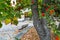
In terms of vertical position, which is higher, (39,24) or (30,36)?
(39,24)

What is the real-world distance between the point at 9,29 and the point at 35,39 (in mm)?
3535

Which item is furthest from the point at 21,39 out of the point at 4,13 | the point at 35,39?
the point at 4,13

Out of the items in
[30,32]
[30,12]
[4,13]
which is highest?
[4,13]

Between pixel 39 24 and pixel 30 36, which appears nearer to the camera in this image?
pixel 39 24

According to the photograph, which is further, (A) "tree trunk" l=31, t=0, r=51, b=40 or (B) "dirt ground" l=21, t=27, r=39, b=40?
(B) "dirt ground" l=21, t=27, r=39, b=40

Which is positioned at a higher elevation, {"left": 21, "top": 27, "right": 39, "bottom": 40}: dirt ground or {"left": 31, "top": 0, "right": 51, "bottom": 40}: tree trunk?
{"left": 31, "top": 0, "right": 51, "bottom": 40}: tree trunk

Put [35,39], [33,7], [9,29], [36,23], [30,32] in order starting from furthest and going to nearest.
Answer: [9,29] → [30,32] → [35,39] → [36,23] → [33,7]

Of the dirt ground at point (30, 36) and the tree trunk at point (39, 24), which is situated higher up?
the tree trunk at point (39, 24)

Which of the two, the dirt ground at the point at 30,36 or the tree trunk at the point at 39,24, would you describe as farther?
the dirt ground at the point at 30,36

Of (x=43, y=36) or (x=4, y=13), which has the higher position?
(x=4, y=13)

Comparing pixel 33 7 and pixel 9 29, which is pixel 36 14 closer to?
pixel 33 7

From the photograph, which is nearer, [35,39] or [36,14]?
[36,14]

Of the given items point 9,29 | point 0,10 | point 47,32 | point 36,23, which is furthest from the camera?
point 9,29

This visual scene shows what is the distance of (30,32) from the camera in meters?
6.76
